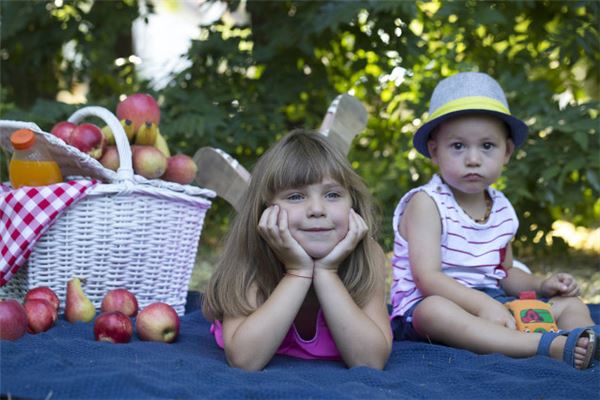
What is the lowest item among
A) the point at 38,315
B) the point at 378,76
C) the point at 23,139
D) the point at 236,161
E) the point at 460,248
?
the point at 38,315

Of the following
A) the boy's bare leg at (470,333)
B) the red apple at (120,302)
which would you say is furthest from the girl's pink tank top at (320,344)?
the red apple at (120,302)

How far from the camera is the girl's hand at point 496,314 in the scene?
261 centimetres

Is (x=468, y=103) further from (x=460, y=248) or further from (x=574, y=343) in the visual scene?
(x=574, y=343)

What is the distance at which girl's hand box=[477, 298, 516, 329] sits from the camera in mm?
2607

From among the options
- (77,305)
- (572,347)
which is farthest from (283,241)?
(77,305)

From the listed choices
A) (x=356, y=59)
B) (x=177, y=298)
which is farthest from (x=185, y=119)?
(x=177, y=298)

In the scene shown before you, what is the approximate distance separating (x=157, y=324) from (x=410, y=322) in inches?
35.4

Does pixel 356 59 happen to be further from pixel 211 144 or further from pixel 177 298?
pixel 177 298

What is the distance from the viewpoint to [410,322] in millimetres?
2854

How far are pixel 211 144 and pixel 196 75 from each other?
23.8 inches

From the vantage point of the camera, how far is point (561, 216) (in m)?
5.29

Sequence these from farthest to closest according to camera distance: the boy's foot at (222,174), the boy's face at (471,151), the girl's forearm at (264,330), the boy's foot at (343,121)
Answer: the boy's foot at (343,121), the boy's foot at (222,174), the boy's face at (471,151), the girl's forearm at (264,330)

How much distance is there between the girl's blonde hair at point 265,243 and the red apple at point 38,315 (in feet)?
1.88

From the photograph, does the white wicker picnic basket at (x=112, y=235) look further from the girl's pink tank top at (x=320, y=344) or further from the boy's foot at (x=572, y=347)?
the boy's foot at (x=572, y=347)
